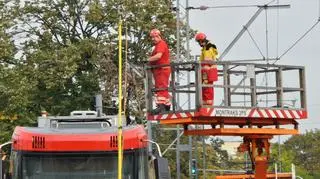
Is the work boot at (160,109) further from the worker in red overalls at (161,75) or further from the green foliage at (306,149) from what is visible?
the green foliage at (306,149)

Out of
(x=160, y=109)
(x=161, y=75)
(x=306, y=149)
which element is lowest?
(x=160, y=109)

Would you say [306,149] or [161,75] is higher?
[306,149]

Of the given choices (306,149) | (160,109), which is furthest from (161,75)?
(306,149)

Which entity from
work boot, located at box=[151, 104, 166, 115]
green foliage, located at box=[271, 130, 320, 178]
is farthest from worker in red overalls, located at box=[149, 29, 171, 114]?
green foliage, located at box=[271, 130, 320, 178]

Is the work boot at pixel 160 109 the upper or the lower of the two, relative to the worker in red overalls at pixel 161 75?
lower

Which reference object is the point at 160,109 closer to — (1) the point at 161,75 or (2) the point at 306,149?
(1) the point at 161,75

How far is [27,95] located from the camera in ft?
122

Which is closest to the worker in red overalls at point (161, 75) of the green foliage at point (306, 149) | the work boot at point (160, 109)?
the work boot at point (160, 109)

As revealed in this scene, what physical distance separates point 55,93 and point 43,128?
27628mm

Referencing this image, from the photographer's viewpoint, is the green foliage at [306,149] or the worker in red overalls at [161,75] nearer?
the worker in red overalls at [161,75]

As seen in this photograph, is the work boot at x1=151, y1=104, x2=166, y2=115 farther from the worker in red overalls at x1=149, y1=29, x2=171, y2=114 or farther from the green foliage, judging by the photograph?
the green foliage

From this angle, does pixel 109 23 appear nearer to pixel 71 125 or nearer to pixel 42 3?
pixel 42 3

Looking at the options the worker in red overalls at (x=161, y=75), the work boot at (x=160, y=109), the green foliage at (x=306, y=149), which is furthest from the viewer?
the green foliage at (x=306, y=149)

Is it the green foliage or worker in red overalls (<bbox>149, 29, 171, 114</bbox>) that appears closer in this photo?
worker in red overalls (<bbox>149, 29, 171, 114</bbox>)
